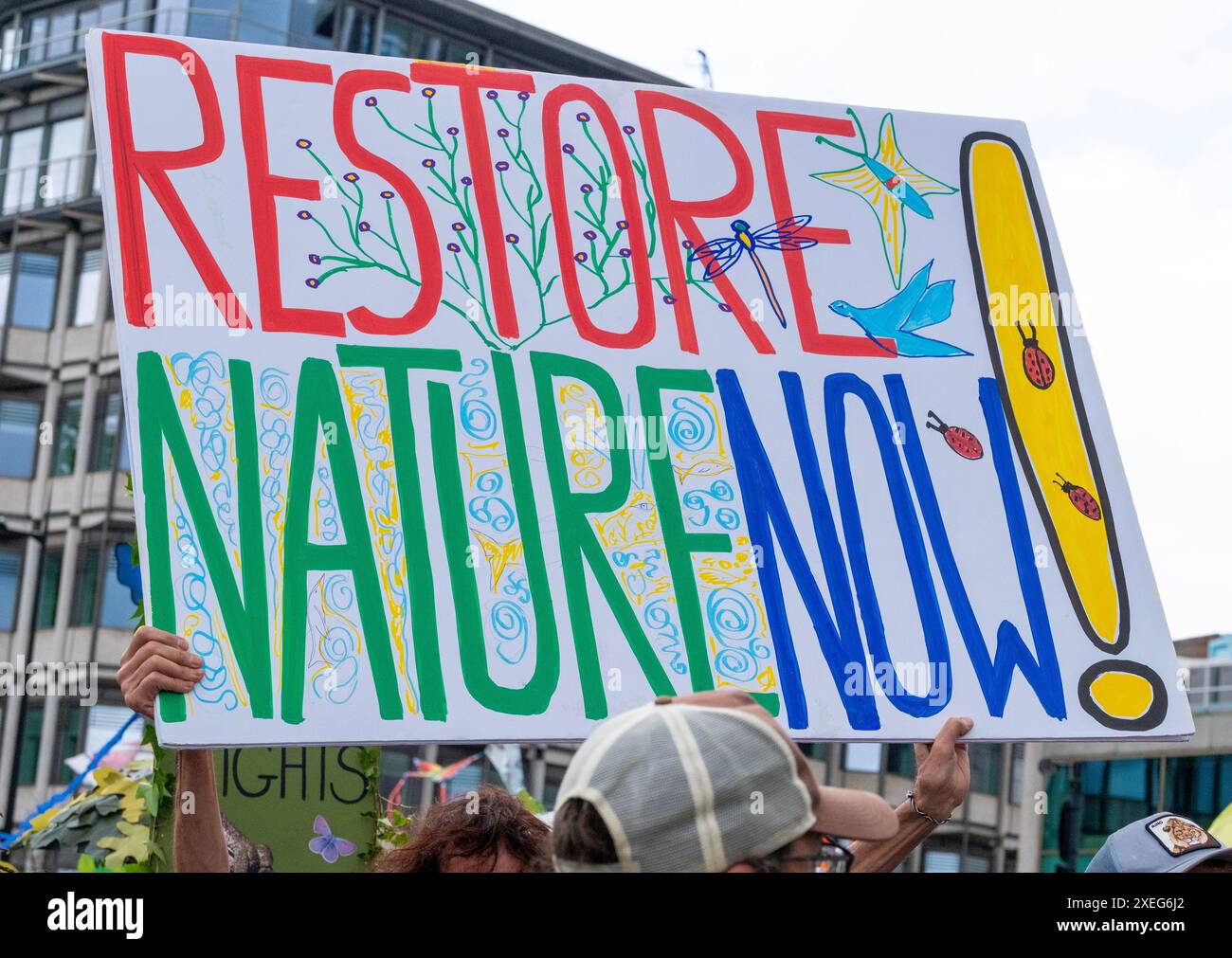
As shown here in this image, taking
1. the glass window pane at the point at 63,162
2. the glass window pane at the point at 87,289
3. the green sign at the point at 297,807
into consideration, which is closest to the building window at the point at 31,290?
the glass window pane at the point at 87,289

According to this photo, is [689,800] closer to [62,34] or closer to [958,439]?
[958,439]

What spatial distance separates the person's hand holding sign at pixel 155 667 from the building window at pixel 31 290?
2834cm

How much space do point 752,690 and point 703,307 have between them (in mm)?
775

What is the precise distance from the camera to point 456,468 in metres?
3.08

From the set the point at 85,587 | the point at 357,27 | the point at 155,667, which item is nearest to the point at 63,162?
the point at 357,27

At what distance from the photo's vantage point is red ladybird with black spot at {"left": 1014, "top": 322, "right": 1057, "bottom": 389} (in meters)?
3.42

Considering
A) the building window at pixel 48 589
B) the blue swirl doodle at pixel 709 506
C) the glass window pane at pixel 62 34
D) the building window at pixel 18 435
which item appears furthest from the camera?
the glass window pane at pixel 62 34

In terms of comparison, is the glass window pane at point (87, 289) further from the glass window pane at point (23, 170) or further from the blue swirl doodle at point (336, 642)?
the blue swirl doodle at point (336, 642)

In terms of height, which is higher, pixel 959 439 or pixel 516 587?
pixel 959 439

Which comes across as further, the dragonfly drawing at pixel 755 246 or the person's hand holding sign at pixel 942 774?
the dragonfly drawing at pixel 755 246

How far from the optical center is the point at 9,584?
28312mm

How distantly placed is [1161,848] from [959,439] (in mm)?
846

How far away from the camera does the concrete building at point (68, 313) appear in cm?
2742

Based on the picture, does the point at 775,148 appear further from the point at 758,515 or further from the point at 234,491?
the point at 234,491
